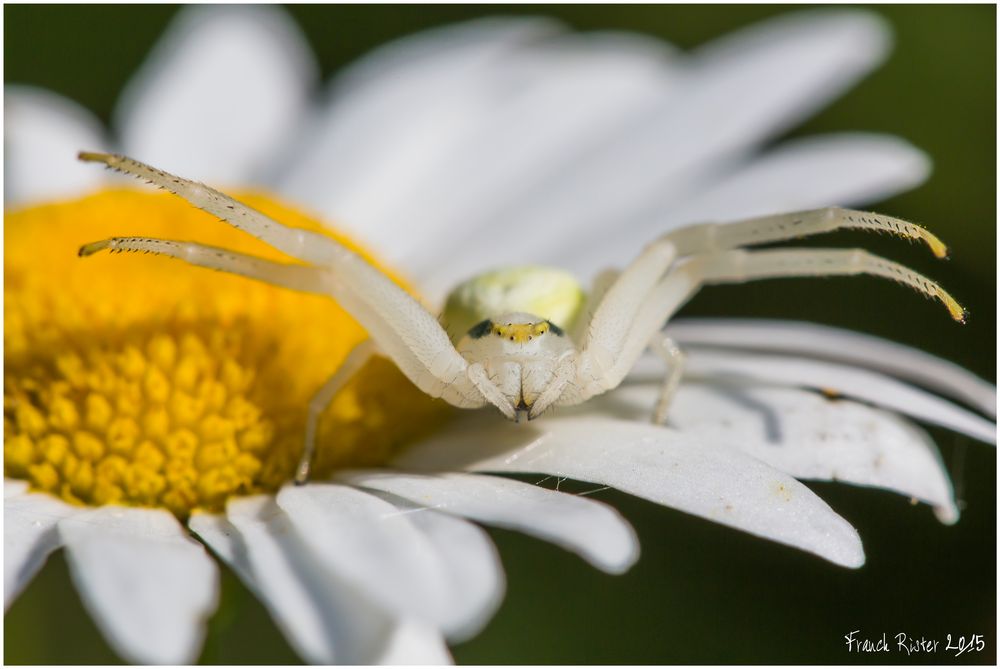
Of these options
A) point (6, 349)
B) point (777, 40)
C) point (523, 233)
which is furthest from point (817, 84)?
point (6, 349)

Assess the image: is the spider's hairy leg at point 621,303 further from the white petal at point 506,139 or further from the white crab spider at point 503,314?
the white petal at point 506,139

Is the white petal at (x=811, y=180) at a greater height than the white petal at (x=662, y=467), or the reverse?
the white petal at (x=811, y=180)

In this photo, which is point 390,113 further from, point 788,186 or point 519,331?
Result: point 519,331

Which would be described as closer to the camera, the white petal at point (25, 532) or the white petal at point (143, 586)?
the white petal at point (143, 586)

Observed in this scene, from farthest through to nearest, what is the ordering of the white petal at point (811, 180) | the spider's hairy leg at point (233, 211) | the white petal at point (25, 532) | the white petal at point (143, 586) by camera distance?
the white petal at point (811, 180)
the spider's hairy leg at point (233, 211)
the white petal at point (25, 532)
the white petal at point (143, 586)

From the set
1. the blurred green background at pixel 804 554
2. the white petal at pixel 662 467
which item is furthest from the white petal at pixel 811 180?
the white petal at pixel 662 467

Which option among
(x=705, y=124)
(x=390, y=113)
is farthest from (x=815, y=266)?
(x=390, y=113)

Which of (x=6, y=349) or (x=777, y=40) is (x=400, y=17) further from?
(x=6, y=349)
